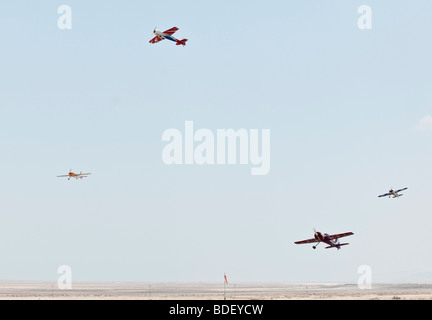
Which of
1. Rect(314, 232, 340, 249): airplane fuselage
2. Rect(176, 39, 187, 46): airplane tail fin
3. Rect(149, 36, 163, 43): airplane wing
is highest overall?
Rect(176, 39, 187, 46): airplane tail fin

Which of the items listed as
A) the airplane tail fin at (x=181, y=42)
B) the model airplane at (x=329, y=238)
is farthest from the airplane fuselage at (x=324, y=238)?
the airplane tail fin at (x=181, y=42)

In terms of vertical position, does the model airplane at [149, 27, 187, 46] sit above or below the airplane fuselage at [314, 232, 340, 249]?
above

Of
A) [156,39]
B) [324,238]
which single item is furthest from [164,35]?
[324,238]

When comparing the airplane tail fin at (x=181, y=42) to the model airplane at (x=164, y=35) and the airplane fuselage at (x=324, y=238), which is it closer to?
the model airplane at (x=164, y=35)

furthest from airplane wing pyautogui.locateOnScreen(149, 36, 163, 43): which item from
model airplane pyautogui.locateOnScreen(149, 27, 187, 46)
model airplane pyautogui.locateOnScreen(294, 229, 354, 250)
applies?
model airplane pyautogui.locateOnScreen(294, 229, 354, 250)

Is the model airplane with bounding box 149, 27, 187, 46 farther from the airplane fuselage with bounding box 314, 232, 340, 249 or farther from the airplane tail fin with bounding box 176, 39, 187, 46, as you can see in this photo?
the airplane fuselage with bounding box 314, 232, 340, 249

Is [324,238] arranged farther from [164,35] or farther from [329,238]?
[164,35]
